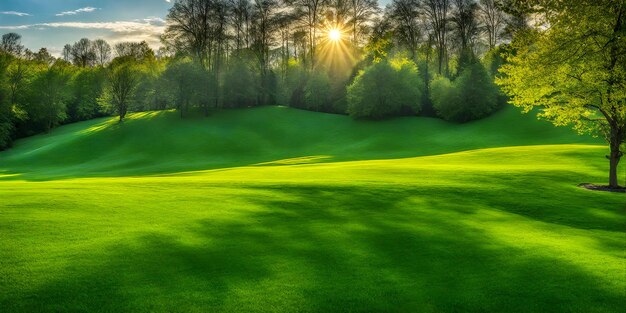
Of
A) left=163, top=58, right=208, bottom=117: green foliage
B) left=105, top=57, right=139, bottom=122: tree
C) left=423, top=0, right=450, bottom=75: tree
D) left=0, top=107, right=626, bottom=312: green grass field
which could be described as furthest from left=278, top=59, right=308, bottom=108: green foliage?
left=0, top=107, right=626, bottom=312: green grass field

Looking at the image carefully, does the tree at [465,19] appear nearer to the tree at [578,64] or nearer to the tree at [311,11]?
the tree at [311,11]

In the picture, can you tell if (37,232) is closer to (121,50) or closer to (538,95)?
(538,95)

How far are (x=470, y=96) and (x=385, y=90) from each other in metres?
14.7

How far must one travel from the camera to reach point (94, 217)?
16156mm

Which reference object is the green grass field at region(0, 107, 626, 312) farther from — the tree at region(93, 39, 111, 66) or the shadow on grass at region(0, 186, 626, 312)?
the tree at region(93, 39, 111, 66)

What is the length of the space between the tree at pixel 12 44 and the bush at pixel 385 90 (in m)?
72.6

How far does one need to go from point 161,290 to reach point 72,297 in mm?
1955

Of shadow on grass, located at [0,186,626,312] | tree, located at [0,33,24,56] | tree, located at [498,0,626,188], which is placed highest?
tree, located at [0,33,24,56]

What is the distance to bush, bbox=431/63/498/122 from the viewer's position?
76.9m

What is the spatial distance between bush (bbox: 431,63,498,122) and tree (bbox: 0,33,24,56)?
293ft

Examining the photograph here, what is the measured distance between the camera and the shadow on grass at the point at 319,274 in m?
10.6

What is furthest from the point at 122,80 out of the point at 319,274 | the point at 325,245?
the point at 319,274

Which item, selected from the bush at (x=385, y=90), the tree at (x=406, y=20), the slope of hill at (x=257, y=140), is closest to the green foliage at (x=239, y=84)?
the slope of hill at (x=257, y=140)

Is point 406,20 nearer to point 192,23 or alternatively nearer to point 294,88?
point 294,88
